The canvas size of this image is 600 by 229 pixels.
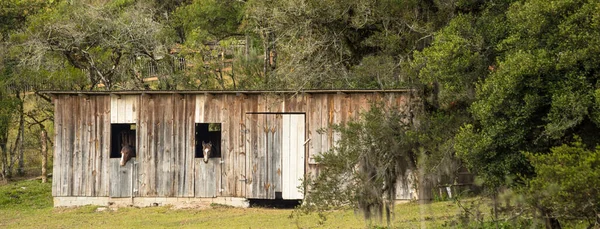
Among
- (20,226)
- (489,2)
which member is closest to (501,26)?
(489,2)

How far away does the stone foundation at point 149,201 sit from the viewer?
2147 centimetres

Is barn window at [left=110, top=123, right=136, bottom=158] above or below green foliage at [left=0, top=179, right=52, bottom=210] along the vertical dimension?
above

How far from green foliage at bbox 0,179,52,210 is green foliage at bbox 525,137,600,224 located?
15.7 m

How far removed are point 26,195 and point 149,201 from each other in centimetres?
524

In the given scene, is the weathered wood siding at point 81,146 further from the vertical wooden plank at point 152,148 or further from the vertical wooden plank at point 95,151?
the vertical wooden plank at point 152,148

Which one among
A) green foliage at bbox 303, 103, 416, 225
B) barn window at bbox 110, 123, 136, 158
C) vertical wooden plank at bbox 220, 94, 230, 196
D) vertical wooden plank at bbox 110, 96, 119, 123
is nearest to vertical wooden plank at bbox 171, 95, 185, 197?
vertical wooden plank at bbox 220, 94, 230, 196

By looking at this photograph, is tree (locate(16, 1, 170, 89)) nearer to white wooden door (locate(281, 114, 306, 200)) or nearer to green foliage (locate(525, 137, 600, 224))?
white wooden door (locate(281, 114, 306, 200))

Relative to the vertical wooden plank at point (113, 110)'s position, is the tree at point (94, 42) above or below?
above

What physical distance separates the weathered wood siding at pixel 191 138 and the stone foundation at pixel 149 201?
144 millimetres

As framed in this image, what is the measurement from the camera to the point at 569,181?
35.7 feet

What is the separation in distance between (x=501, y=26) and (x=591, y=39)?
95.2 inches

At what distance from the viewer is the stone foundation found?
70.4 ft

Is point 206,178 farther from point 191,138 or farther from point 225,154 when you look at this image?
point 191,138

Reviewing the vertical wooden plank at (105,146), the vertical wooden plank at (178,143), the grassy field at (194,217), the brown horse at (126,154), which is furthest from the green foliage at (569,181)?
the vertical wooden plank at (105,146)
